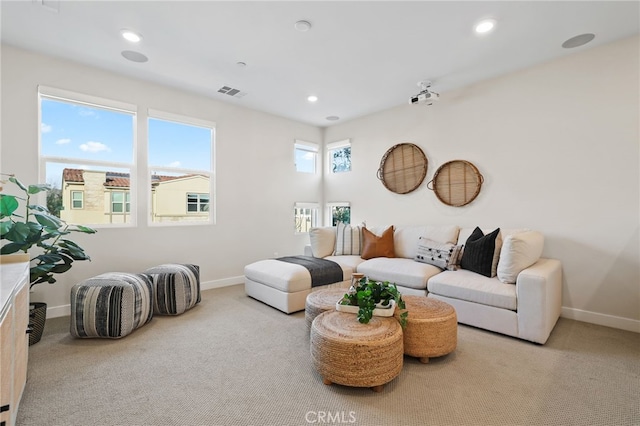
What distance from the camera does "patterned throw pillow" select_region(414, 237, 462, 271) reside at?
343 cm

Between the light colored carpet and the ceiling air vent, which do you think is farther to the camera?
the ceiling air vent

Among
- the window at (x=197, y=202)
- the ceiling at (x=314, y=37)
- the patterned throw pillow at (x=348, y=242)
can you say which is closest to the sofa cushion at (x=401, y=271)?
the patterned throw pillow at (x=348, y=242)

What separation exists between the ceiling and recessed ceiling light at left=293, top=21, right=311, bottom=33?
0.17 feet

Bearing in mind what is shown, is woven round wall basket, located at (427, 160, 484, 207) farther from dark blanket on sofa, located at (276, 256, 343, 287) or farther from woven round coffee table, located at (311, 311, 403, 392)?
woven round coffee table, located at (311, 311, 403, 392)

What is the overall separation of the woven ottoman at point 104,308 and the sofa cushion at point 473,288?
2892mm

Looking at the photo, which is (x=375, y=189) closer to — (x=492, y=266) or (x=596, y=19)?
(x=492, y=266)

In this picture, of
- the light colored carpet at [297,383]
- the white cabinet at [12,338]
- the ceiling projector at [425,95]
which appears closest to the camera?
the white cabinet at [12,338]

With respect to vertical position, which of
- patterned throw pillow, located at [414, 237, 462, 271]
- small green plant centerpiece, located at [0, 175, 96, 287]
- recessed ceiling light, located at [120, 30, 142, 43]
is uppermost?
recessed ceiling light, located at [120, 30, 142, 43]

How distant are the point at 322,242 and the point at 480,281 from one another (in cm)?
214

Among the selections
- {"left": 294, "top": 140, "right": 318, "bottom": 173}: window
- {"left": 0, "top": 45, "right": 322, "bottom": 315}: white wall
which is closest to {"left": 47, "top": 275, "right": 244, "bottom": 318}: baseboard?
{"left": 0, "top": 45, "right": 322, "bottom": 315}: white wall

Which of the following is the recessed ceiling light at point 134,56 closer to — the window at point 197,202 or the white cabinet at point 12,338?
the window at point 197,202

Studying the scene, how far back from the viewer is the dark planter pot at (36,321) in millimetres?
2553

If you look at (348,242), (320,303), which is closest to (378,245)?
(348,242)

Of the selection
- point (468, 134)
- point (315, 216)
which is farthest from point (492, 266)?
point (315, 216)
